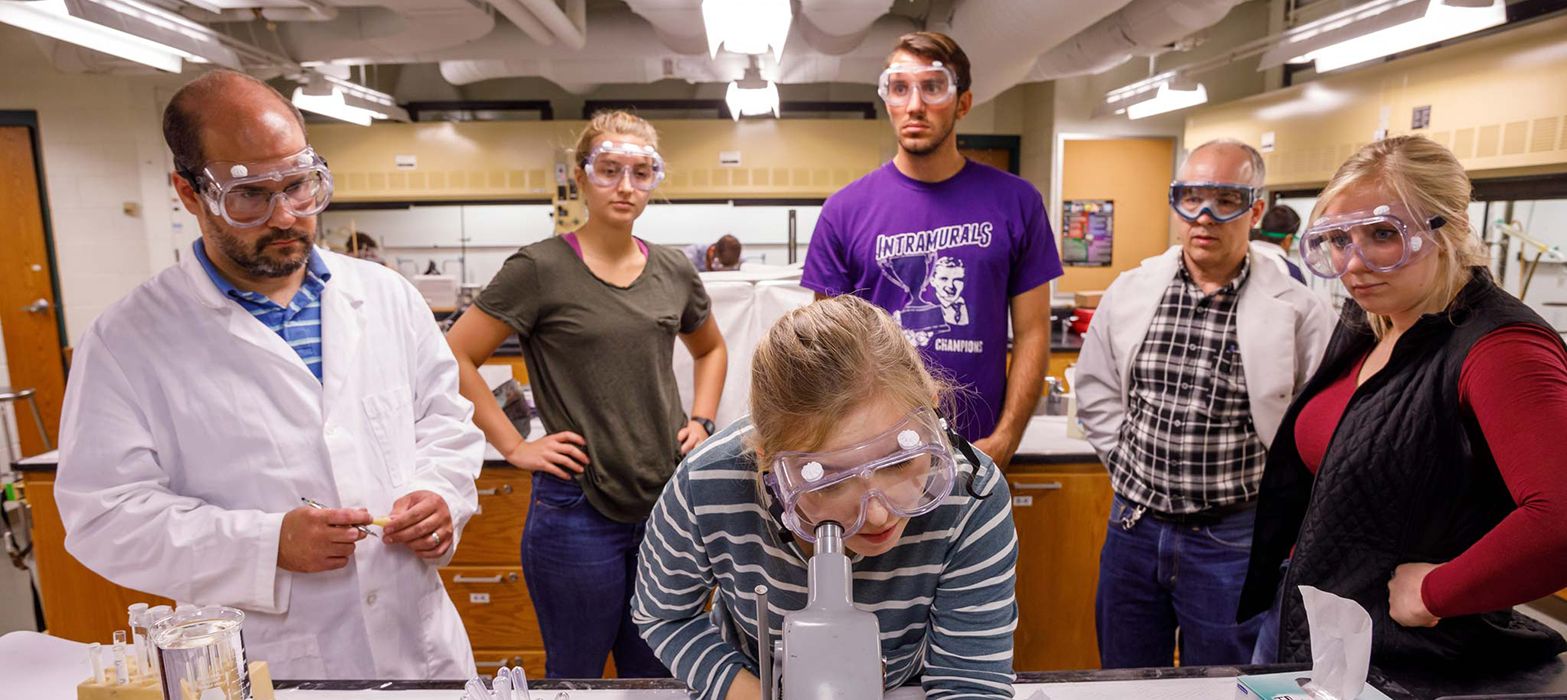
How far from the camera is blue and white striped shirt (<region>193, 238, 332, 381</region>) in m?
1.42

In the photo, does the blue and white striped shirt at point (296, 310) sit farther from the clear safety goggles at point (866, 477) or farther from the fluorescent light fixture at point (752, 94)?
the fluorescent light fixture at point (752, 94)

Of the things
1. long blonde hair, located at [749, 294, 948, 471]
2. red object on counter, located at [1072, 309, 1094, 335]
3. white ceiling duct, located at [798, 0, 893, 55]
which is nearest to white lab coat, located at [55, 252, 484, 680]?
long blonde hair, located at [749, 294, 948, 471]

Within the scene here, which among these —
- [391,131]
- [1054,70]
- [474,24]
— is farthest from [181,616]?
[391,131]

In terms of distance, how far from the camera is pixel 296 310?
1.49 meters

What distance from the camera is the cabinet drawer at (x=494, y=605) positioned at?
262 cm

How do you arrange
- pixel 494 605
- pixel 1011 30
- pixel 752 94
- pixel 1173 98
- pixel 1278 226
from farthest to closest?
pixel 1173 98
pixel 752 94
pixel 1011 30
pixel 1278 226
pixel 494 605

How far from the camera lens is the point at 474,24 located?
4645 mm

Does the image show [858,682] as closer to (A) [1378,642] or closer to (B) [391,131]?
(A) [1378,642]

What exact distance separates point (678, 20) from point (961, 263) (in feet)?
11.2

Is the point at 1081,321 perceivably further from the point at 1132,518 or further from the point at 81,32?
the point at 81,32

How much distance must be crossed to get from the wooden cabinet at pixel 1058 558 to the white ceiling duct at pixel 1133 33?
2700 mm

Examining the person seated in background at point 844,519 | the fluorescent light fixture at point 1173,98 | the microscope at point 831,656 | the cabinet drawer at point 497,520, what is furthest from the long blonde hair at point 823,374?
the fluorescent light fixture at point 1173,98

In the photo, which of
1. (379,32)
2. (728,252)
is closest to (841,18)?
(728,252)

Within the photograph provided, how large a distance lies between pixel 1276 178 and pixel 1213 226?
4075mm
